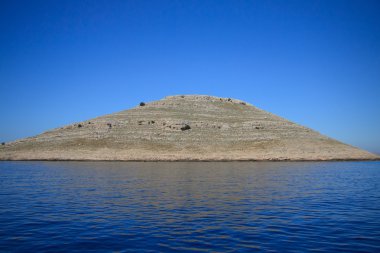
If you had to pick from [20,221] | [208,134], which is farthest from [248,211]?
[208,134]

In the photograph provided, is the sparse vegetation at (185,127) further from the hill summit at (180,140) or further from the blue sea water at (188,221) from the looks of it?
the blue sea water at (188,221)

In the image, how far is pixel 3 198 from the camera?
79.0 feet

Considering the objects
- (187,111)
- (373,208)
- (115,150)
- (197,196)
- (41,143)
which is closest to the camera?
(373,208)

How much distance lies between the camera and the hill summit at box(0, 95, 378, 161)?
9169 centimetres

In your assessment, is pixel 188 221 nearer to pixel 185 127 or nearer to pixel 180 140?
pixel 180 140

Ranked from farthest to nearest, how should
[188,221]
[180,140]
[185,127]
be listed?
[185,127], [180,140], [188,221]

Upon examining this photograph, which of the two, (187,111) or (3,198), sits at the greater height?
(187,111)

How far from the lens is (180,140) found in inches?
3964

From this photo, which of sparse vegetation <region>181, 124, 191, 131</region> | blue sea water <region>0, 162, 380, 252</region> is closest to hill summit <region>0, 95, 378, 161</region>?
sparse vegetation <region>181, 124, 191, 131</region>

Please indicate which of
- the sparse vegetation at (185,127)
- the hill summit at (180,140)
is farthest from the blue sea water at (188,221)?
the sparse vegetation at (185,127)

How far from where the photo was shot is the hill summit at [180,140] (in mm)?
91688

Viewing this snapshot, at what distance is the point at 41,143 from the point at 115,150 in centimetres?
2357

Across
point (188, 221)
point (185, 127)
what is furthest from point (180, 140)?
point (188, 221)

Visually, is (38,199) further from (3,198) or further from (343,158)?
(343,158)
